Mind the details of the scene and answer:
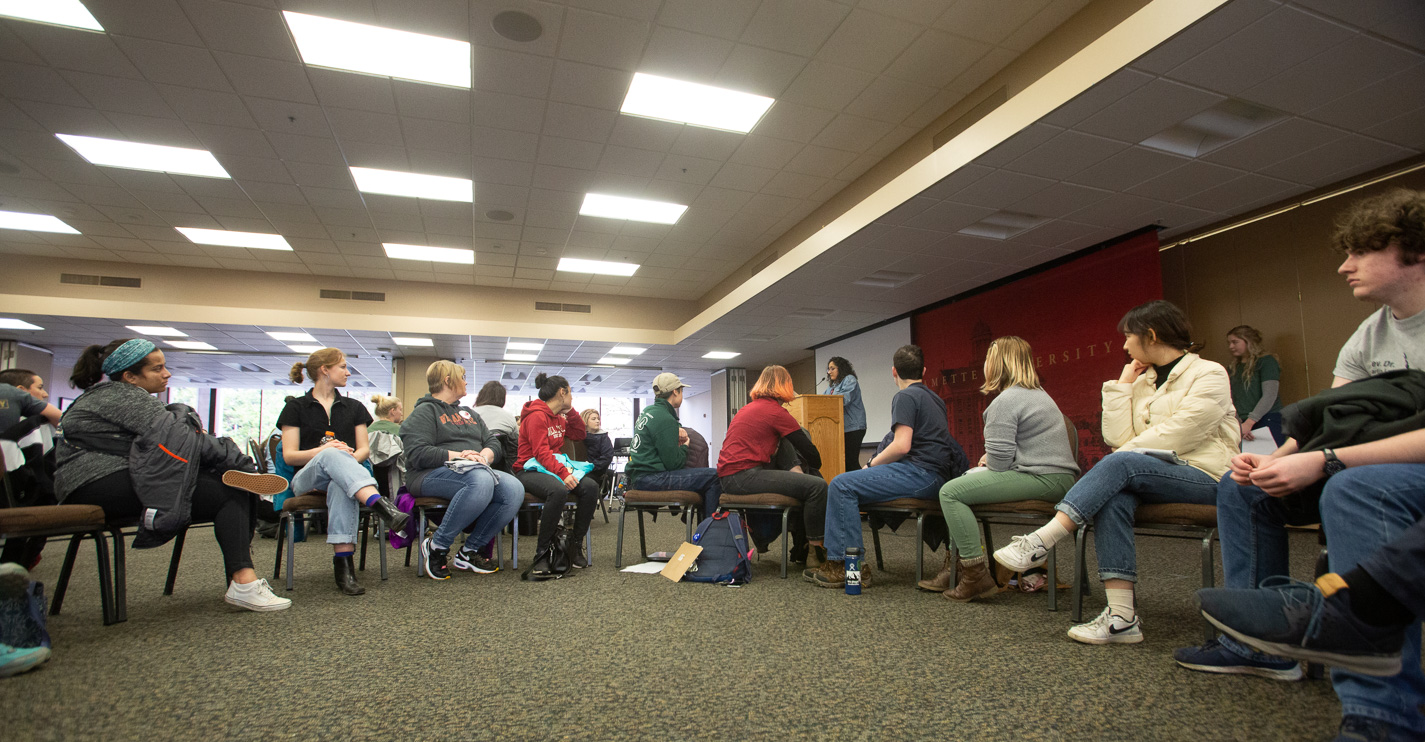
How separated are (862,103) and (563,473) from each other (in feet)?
13.0

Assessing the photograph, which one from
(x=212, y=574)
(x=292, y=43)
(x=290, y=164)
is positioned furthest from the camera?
(x=290, y=164)

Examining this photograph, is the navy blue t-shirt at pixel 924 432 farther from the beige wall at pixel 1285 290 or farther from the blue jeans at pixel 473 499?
the beige wall at pixel 1285 290

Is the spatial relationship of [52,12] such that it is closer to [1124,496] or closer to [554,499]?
[554,499]

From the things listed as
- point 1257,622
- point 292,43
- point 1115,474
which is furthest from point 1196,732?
point 292,43

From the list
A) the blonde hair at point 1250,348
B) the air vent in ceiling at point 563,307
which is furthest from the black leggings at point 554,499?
the air vent in ceiling at point 563,307

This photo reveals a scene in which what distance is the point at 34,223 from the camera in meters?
7.60

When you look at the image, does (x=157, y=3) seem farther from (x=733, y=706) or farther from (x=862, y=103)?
(x=733, y=706)

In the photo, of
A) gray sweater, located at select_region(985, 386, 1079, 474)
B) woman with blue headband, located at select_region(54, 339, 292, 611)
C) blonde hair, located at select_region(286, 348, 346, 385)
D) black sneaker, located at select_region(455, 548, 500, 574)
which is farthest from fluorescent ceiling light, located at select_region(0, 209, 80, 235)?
gray sweater, located at select_region(985, 386, 1079, 474)

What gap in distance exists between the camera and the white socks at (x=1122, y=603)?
198 cm

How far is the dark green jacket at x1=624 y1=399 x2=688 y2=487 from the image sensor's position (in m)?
3.59

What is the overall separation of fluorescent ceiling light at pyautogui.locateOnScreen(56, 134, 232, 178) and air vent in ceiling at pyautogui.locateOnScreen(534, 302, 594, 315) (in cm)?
502

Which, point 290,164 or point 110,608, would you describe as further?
point 290,164


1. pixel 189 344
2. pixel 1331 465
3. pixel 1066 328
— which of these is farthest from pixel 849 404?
pixel 189 344

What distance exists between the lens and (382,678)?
173cm
